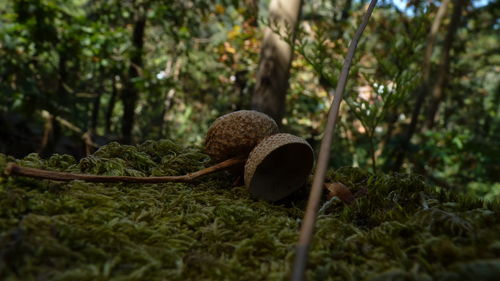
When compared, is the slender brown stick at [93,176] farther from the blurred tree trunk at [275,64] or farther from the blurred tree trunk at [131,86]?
the blurred tree trunk at [131,86]

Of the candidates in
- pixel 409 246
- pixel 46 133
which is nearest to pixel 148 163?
pixel 409 246

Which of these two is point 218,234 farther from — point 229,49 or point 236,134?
point 229,49

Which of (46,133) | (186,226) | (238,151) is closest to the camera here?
(186,226)

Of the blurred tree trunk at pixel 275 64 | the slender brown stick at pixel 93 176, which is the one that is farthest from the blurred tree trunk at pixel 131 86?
the slender brown stick at pixel 93 176

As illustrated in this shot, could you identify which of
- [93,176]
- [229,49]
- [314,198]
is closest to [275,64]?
[93,176]

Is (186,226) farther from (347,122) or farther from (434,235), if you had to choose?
(347,122)
